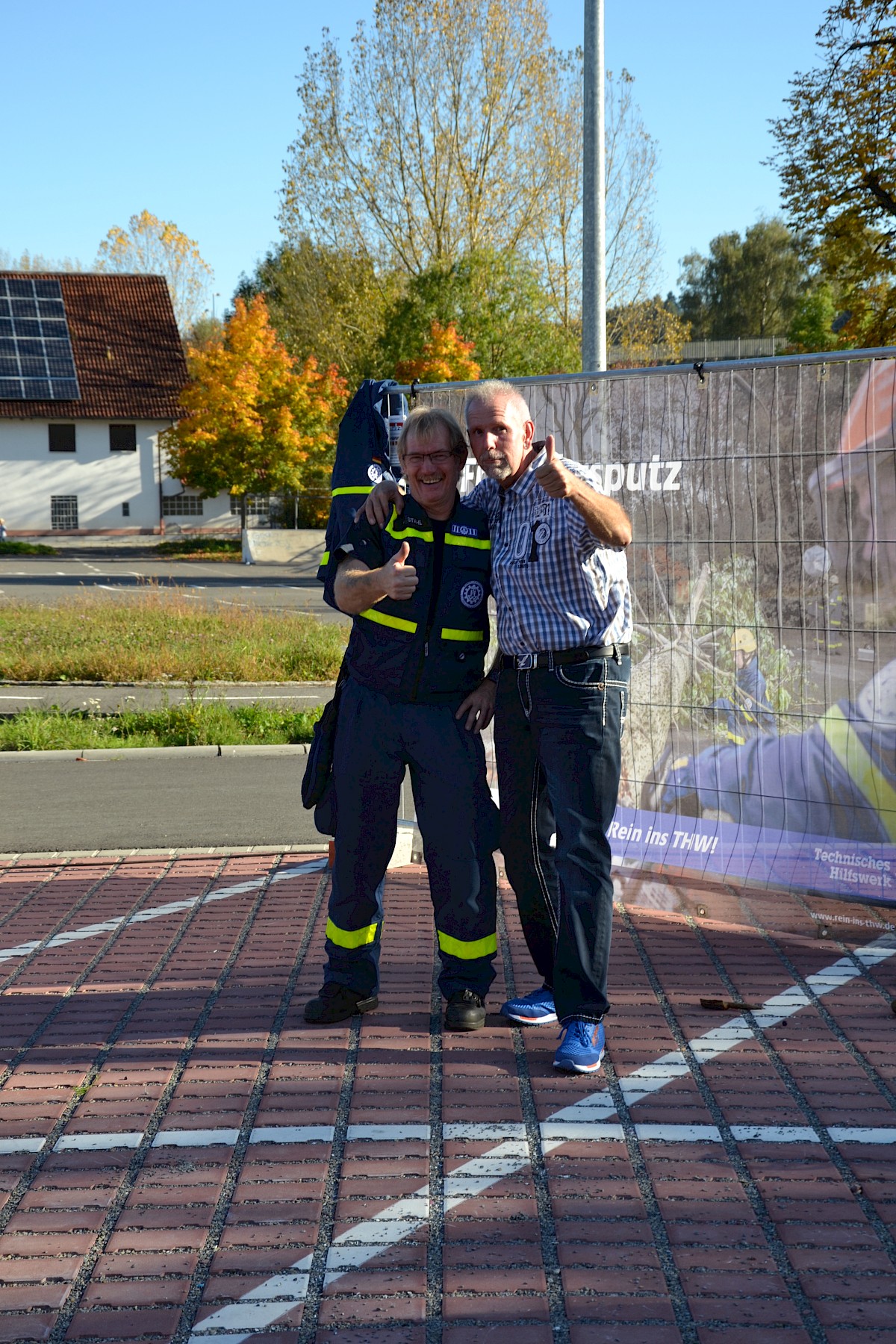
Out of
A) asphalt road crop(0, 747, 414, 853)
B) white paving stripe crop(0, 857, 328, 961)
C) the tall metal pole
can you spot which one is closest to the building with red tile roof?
asphalt road crop(0, 747, 414, 853)

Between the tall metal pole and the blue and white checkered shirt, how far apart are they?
4852 millimetres

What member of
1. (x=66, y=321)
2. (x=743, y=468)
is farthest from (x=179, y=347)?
(x=743, y=468)

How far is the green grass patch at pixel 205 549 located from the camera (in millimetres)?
43375

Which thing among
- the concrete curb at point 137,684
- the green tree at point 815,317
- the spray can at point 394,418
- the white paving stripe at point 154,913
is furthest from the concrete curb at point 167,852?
the green tree at point 815,317

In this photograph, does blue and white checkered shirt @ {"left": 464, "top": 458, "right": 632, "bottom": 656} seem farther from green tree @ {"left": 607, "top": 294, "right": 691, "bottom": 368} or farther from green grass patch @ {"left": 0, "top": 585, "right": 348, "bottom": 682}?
green tree @ {"left": 607, "top": 294, "right": 691, "bottom": 368}

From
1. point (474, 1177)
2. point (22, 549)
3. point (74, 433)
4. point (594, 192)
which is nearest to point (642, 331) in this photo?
point (22, 549)

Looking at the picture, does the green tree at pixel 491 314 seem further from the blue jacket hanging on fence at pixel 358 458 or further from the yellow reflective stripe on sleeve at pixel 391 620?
the yellow reflective stripe on sleeve at pixel 391 620

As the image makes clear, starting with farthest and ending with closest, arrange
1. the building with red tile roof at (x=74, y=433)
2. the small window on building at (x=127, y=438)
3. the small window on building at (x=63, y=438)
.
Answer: the small window on building at (x=127, y=438), the small window on building at (x=63, y=438), the building with red tile roof at (x=74, y=433)

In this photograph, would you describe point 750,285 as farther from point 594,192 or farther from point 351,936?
point 351,936

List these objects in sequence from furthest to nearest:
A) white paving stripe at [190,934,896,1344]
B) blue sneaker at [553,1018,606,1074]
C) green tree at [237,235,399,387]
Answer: green tree at [237,235,399,387], blue sneaker at [553,1018,606,1074], white paving stripe at [190,934,896,1344]

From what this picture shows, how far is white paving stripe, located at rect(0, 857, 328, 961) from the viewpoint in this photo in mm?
5605

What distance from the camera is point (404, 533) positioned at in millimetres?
4469

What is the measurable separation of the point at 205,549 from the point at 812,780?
41859 mm

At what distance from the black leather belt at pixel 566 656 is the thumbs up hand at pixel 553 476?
0.54 metres
